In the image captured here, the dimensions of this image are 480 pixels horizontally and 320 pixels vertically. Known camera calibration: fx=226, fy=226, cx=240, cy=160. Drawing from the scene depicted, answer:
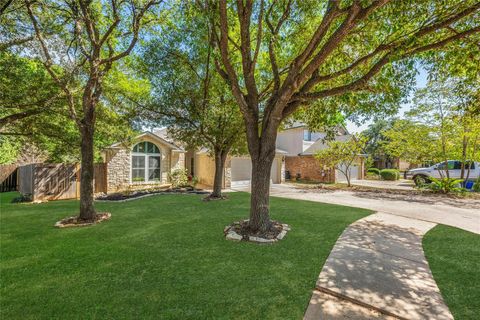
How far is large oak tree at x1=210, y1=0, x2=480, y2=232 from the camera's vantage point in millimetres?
4375

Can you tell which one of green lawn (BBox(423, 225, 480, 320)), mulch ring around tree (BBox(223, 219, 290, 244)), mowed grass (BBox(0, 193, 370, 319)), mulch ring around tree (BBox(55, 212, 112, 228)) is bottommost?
green lawn (BBox(423, 225, 480, 320))

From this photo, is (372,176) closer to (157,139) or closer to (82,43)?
(157,139)

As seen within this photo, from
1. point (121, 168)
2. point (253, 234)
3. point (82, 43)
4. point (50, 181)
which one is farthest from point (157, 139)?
point (253, 234)

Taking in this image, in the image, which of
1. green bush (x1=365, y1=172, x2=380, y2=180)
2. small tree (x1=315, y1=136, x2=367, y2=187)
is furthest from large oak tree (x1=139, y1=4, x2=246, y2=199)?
green bush (x1=365, y1=172, x2=380, y2=180)

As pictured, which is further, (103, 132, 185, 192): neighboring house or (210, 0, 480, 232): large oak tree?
(103, 132, 185, 192): neighboring house

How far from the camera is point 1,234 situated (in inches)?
229

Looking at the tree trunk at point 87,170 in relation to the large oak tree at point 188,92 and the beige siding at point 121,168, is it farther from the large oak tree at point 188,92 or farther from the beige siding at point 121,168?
the beige siding at point 121,168

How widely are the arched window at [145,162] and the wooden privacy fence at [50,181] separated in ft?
11.5

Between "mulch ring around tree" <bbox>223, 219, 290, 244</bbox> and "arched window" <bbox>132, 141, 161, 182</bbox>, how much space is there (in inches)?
427

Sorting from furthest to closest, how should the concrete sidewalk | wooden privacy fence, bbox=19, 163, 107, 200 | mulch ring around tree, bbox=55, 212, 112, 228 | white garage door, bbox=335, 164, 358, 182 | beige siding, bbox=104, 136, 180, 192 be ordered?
white garage door, bbox=335, 164, 358, 182, beige siding, bbox=104, 136, 180, 192, wooden privacy fence, bbox=19, 163, 107, 200, mulch ring around tree, bbox=55, 212, 112, 228, the concrete sidewalk

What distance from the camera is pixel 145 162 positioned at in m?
15.4

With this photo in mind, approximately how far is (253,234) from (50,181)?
11035 millimetres

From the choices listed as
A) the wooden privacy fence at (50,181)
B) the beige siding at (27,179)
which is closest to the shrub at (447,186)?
the wooden privacy fence at (50,181)

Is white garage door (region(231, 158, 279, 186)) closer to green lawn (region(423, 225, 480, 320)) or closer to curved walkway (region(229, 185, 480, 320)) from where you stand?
curved walkway (region(229, 185, 480, 320))
